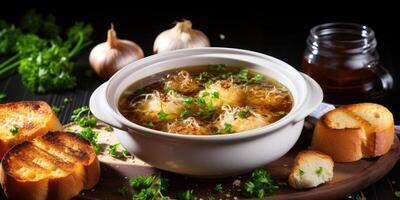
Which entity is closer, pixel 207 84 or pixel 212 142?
pixel 212 142

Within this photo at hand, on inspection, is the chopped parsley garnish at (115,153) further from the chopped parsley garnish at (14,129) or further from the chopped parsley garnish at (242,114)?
the chopped parsley garnish at (242,114)

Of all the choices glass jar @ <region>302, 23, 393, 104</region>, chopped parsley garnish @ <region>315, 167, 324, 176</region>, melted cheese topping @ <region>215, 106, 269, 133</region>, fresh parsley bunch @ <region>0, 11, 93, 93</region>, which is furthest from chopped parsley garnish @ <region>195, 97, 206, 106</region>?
fresh parsley bunch @ <region>0, 11, 93, 93</region>

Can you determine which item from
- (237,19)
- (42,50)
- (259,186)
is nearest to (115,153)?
(259,186)

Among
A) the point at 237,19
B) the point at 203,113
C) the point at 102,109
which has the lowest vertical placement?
the point at 237,19

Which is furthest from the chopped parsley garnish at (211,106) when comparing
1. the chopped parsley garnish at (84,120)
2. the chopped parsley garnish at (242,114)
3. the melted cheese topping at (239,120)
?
the chopped parsley garnish at (84,120)

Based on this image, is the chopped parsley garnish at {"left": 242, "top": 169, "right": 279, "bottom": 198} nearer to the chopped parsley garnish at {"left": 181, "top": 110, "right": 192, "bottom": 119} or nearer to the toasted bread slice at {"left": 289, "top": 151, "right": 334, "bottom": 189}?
the toasted bread slice at {"left": 289, "top": 151, "right": 334, "bottom": 189}

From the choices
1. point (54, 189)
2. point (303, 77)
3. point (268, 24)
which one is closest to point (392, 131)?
point (303, 77)

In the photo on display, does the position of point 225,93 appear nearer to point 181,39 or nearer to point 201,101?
point 201,101

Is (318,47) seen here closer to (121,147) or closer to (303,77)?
(303,77)
